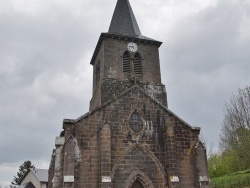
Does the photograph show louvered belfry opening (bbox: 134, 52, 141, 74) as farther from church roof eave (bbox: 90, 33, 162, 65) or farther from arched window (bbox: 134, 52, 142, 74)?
church roof eave (bbox: 90, 33, 162, 65)

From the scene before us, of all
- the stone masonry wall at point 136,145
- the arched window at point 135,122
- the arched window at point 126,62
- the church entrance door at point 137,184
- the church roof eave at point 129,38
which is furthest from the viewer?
the church roof eave at point 129,38

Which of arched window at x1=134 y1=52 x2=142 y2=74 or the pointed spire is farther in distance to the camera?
the pointed spire

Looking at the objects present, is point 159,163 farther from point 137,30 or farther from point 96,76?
point 137,30

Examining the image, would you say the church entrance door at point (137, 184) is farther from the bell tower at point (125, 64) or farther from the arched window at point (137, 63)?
the arched window at point (137, 63)

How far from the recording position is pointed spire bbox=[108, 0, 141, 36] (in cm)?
2755

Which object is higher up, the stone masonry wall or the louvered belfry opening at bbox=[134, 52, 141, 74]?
the louvered belfry opening at bbox=[134, 52, 141, 74]

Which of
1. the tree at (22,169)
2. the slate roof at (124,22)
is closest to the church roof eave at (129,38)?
the slate roof at (124,22)

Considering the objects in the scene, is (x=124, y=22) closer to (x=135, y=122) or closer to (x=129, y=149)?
(x=135, y=122)

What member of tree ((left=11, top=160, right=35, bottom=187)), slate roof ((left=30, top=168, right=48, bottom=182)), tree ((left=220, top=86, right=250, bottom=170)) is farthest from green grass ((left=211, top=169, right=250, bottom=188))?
tree ((left=11, top=160, right=35, bottom=187))

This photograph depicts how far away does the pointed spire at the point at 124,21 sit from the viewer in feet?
90.4

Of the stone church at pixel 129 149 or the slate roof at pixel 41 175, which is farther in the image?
the slate roof at pixel 41 175

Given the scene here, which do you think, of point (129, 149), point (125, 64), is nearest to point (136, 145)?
point (129, 149)

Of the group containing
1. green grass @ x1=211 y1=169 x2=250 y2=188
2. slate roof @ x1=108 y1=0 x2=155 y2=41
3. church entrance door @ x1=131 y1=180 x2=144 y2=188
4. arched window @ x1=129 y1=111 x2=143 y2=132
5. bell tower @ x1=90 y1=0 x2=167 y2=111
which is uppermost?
slate roof @ x1=108 y1=0 x2=155 y2=41

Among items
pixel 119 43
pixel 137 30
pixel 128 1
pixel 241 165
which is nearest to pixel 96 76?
pixel 119 43
